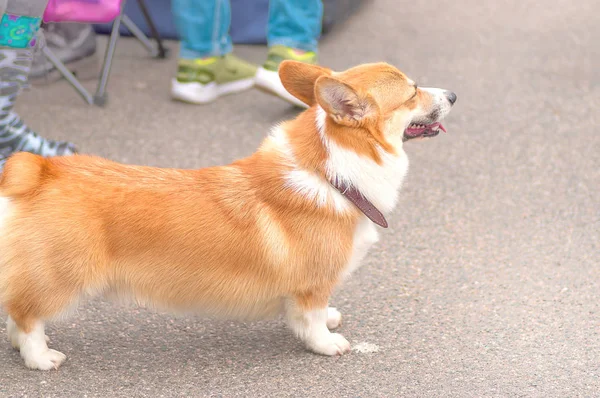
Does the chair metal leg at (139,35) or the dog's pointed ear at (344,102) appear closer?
the dog's pointed ear at (344,102)

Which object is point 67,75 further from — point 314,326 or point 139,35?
point 314,326

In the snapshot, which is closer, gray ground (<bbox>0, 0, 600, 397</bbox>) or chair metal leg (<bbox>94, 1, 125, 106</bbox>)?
gray ground (<bbox>0, 0, 600, 397</bbox>)

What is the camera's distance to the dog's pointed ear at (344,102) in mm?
2133

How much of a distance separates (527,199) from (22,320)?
2.24m

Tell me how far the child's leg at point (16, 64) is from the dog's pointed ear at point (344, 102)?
5.15 feet

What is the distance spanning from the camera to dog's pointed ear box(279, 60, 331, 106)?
237 centimetres

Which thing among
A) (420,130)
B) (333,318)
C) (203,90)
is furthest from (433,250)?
(203,90)

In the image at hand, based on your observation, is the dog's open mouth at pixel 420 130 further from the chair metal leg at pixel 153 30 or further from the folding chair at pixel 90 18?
the chair metal leg at pixel 153 30

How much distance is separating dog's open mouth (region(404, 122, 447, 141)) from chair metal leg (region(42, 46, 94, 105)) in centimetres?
234

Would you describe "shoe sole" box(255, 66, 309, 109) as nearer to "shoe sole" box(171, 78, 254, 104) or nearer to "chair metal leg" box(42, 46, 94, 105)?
"shoe sole" box(171, 78, 254, 104)

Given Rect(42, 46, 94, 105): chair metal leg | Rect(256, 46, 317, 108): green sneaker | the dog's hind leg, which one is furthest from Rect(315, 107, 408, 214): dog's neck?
Rect(42, 46, 94, 105): chair metal leg

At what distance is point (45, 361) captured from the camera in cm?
230

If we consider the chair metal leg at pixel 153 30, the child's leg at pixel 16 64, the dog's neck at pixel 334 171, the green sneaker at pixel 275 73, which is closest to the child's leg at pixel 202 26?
the green sneaker at pixel 275 73

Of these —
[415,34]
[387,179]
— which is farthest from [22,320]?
[415,34]
